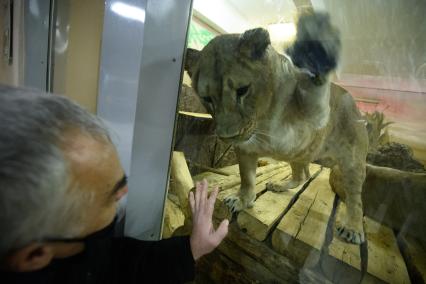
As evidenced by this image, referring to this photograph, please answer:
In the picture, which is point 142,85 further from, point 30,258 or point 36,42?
point 36,42

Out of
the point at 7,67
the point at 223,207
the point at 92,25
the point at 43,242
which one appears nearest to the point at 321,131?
the point at 223,207

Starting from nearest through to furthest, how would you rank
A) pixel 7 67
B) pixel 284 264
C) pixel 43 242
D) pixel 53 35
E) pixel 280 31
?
pixel 43 242 → pixel 280 31 → pixel 284 264 → pixel 53 35 → pixel 7 67

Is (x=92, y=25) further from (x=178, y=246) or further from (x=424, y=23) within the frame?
(x=424, y=23)

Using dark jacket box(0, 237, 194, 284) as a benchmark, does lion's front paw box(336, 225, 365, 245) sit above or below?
above

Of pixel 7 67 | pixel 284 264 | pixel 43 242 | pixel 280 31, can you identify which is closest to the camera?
pixel 43 242

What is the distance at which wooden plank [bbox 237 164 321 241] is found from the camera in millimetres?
979

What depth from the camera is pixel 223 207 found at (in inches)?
44.1

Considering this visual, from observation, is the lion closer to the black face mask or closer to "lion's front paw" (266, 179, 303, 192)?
"lion's front paw" (266, 179, 303, 192)

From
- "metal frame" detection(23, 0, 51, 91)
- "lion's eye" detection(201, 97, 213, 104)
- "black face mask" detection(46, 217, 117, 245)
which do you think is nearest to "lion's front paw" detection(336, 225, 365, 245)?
"lion's eye" detection(201, 97, 213, 104)

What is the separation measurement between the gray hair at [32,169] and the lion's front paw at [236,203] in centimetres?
74

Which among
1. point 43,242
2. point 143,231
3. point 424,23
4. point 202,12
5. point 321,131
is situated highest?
point 202,12

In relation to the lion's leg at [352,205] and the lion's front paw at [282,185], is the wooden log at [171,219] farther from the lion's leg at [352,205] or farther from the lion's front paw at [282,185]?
the lion's leg at [352,205]

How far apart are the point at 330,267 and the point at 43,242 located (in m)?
0.73

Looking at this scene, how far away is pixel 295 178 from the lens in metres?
1.21
